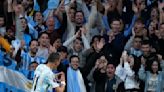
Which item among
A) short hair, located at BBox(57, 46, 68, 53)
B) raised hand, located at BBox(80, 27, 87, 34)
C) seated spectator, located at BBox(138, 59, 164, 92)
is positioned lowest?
seated spectator, located at BBox(138, 59, 164, 92)

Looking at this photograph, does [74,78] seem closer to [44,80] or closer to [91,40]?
[91,40]

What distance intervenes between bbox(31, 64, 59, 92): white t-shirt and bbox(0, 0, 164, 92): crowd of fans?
1.61 metres

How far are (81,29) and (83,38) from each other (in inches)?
13.8

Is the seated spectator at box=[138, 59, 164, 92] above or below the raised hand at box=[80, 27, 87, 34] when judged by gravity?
below

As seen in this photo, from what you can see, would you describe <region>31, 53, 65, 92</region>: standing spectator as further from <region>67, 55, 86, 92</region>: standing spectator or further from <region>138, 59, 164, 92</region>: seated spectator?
<region>138, 59, 164, 92</region>: seated spectator

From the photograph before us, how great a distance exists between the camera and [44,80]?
1156 cm

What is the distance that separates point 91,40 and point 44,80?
121 inches

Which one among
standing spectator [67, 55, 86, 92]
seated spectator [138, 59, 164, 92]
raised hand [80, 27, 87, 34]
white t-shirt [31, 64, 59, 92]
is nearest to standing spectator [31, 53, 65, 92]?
white t-shirt [31, 64, 59, 92]

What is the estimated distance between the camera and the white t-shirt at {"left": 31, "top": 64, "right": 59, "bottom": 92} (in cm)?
1150

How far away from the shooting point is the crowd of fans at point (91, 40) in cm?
1319

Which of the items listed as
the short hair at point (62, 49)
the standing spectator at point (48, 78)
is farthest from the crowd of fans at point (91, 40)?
the standing spectator at point (48, 78)

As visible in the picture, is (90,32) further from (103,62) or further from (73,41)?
(103,62)

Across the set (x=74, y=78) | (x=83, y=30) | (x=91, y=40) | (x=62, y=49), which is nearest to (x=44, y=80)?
(x=74, y=78)

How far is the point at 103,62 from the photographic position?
43.9 ft
